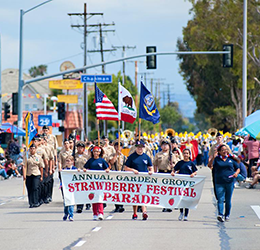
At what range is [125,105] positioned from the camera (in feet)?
56.7

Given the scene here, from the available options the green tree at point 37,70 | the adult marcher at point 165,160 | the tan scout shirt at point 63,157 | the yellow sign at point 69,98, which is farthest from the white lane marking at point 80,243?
the green tree at point 37,70

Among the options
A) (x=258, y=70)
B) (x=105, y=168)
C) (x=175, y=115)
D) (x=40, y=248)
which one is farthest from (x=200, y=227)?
(x=175, y=115)

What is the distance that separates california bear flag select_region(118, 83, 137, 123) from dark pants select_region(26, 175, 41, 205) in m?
2.71

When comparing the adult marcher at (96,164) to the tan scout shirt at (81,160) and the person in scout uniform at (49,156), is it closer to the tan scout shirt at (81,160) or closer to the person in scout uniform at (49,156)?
the tan scout shirt at (81,160)

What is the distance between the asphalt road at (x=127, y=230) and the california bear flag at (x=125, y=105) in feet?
7.78

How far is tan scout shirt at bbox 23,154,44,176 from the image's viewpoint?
1708 centimetres

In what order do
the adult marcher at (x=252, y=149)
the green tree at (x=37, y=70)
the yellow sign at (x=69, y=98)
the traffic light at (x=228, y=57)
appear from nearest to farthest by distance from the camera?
the adult marcher at (x=252, y=149)
the traffic light at (x=228, y=57)
the yellow sign at (x=69, y=98)
the green tree at (x=37, y=70)

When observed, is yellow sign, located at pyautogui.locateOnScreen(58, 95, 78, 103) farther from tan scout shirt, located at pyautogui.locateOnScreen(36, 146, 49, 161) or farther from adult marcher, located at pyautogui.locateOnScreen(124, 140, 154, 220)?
adult marcher, located at pyautogui.locateOnScreen(124, 140, 154, 220)

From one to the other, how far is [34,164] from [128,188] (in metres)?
3.54

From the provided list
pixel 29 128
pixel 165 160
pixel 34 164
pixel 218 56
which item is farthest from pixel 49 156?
pixel 218 56

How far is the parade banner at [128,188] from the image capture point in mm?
14312

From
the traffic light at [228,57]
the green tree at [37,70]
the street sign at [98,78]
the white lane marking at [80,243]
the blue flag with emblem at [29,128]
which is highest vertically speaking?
the green tree at [37,70]

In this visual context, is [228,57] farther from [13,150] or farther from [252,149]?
[13,150]

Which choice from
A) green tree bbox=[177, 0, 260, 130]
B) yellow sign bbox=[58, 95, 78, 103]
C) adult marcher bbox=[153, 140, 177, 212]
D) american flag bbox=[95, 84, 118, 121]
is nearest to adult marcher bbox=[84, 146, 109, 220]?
adult marcher bbox=[153, 140, 177, 212]
